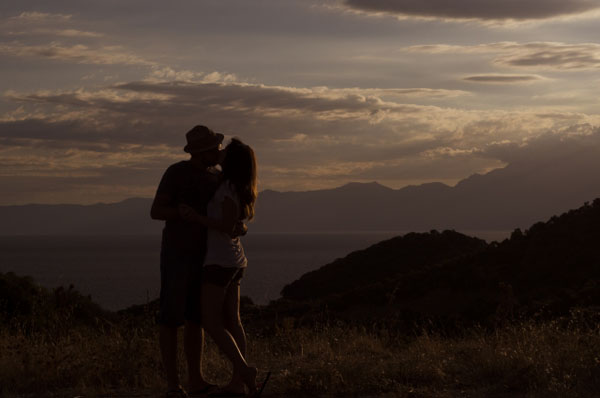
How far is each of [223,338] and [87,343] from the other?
2.97 meters

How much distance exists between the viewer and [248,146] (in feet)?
19.6

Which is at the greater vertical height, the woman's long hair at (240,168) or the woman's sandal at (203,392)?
the woman's long hair at (240,168)

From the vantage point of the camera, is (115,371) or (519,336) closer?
(115,371)

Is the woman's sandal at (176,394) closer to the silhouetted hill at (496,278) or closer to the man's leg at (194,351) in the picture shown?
the man's leg at (194,351)

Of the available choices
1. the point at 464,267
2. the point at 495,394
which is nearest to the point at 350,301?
the point at 464,267

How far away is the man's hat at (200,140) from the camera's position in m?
6.05

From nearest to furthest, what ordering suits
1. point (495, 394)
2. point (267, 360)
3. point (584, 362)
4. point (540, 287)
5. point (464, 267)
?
point (495, 394) < point (584, 362) < point (267, 360) < point (540, 287) < point (464, 267)

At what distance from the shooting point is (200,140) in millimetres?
6059

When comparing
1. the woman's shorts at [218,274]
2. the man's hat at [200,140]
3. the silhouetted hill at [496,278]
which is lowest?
the silhouetted hill at [496,278]

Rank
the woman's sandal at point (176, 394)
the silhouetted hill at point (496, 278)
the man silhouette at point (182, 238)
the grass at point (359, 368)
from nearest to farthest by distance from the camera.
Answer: the man silhouette at point (182, 238) → the woman's sandal at point (176, 394) → the grass at point (359, 368) → the silhouetted hill at point (496, 278)

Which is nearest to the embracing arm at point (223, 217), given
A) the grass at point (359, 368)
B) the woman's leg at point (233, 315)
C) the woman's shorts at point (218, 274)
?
the woman's shorts at point (218, 274)

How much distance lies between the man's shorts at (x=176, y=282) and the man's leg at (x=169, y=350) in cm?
8

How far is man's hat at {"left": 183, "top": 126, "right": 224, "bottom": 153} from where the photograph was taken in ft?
19.9

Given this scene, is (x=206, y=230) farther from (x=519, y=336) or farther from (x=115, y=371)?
(x=519, y=336)
